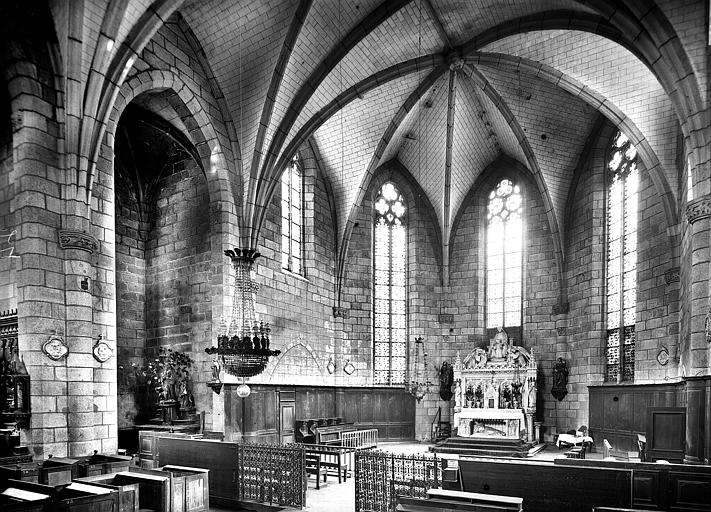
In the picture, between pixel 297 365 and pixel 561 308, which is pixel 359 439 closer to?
pixel 297 365

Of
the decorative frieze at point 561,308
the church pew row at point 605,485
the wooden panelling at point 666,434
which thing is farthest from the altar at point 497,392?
the church pew row at point 605,485

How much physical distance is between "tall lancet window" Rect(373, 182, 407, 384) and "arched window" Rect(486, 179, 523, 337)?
3.12 meters

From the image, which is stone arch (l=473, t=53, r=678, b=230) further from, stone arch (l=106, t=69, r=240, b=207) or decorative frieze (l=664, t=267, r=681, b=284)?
stone arch (l=106, t=69, r=240, b=207)

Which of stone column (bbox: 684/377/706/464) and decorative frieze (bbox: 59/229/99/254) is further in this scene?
decorative frieze (bbox: 59/229/99/254)

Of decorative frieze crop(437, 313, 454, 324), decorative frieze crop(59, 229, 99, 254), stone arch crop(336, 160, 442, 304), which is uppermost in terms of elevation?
stone arch crop(336, 160, 442, 304)

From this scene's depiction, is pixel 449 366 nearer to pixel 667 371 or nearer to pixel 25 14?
pixel 667 371

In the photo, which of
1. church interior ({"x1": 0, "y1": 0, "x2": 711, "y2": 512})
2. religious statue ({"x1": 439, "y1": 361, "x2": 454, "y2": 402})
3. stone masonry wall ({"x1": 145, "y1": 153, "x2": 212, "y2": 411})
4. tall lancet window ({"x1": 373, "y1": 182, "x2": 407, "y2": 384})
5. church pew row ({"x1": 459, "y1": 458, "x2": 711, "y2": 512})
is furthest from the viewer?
tall lancet window ({"x1": 373, "y1": 182, "x2": 407, "y2": 384})

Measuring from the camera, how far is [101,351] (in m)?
10.8

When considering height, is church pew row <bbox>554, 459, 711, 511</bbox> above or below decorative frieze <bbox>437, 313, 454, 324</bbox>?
below

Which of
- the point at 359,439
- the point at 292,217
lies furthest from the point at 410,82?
the point at 359,439

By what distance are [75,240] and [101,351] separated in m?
2.15

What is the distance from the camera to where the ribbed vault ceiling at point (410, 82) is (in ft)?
45.8

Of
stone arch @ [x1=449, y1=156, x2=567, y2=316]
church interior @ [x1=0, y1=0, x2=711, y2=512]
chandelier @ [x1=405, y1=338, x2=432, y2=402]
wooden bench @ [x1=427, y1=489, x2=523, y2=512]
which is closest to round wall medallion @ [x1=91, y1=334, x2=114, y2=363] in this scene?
church interior @ [x1=0, y1=0, x2=711, y2=512]

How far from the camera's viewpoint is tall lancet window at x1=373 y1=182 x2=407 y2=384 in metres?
20.7
